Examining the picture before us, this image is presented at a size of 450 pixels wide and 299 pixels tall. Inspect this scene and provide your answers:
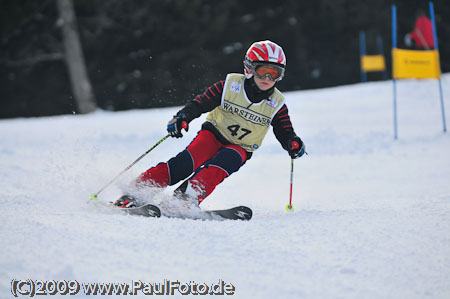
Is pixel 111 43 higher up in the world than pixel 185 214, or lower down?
higher up

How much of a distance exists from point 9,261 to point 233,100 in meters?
2.30

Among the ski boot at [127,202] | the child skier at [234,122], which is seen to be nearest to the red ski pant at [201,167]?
the child skier at [234,122]

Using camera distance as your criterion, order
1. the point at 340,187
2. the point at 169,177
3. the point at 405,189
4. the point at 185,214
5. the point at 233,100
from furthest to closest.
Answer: the point at 340,187
the point at 405,189
the point at 233,100
the point at 169,177
the point at 185,214

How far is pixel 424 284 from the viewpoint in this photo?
8.07ft

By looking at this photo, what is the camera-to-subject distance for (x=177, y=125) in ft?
13.0

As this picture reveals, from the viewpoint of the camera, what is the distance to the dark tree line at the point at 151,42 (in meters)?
17.9

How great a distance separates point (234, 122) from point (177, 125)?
51 centimetres

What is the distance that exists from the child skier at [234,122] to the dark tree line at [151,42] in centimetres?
1197

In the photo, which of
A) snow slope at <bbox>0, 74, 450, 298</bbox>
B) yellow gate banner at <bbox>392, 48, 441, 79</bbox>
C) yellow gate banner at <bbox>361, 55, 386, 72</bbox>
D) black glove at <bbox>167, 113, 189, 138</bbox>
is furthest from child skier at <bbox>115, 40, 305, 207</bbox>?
yellow gate banner at <bbox>361, 55, 386, 72</bbox>

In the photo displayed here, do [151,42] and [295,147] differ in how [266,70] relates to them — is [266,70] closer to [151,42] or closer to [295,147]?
[295,147]

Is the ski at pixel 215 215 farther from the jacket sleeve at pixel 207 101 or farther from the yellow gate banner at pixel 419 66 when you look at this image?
the yellow gate banner at pixel 419 66

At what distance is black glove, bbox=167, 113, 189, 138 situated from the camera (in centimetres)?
392

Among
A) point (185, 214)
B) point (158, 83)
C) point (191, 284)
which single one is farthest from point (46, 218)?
point (158, 83)

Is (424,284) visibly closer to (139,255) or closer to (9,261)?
(139,255)
